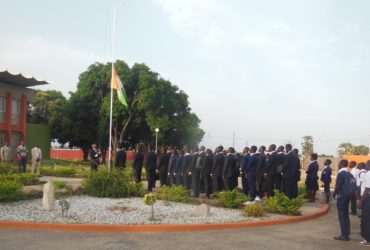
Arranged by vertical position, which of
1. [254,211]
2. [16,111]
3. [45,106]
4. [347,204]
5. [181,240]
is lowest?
[181,240]

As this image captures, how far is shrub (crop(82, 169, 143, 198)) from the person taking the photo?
49.9 ft

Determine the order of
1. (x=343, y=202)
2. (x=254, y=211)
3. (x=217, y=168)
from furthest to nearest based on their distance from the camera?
1. (x=217, y=168)
2. (x=254, y=211)
3. (x=343, y=202)

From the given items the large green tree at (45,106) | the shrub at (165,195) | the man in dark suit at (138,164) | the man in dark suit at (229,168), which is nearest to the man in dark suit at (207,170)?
the man in dark suit at (229,168)

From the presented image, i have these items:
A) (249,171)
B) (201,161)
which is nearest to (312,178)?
(249,171)

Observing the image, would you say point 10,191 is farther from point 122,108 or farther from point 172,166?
point 122,108

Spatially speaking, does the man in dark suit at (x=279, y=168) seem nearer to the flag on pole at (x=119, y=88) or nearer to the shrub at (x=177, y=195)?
the shrub at (x=177, y=195)

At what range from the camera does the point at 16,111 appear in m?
37.3

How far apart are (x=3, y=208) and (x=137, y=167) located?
7.95 meters

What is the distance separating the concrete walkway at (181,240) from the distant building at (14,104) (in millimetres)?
26275

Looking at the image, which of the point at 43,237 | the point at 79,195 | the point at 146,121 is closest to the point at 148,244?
the point at 43,237

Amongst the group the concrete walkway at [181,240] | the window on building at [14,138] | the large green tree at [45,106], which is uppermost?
the large green tree at [45,106]

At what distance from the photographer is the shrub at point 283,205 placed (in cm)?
1279

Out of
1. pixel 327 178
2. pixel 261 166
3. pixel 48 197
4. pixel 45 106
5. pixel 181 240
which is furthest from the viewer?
pixel 45 106

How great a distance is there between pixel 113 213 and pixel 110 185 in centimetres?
354
